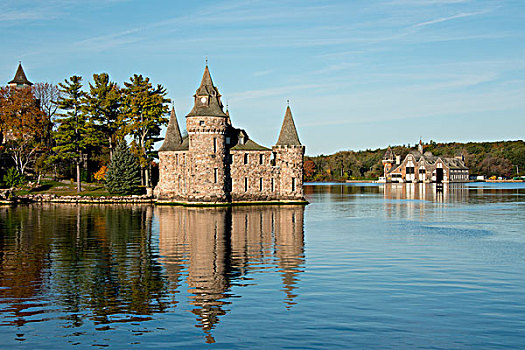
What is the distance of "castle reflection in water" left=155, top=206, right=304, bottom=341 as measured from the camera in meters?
17.4

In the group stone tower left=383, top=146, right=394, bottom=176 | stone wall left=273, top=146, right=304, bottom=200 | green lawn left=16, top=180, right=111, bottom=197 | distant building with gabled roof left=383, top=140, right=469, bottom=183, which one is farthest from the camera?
stone tower left=383, top=146, right=394, bottom=176

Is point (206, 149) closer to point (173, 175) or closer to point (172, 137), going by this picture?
point (173, 175)

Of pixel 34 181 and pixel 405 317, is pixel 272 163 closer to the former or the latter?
pixel 34 181

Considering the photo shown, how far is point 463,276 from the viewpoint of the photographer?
20.5 metres

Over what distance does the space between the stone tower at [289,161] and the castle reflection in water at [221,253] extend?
61.5ft

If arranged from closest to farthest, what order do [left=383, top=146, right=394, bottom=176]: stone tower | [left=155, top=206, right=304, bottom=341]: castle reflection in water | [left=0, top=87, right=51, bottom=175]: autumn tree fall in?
[left=155, top=206, right=304, bottom=341]: castle reflection in water < [left=0, top=87, right=51, bottom=175]: autumn tree < [left=383, top=146, right=394, bottom=176]: stone tower

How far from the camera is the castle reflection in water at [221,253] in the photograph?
1742cm

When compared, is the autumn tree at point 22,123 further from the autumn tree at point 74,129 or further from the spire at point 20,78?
the spire at point 20,78

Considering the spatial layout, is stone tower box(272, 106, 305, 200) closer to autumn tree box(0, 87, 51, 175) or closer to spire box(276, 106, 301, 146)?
spire box(276, 106, 301, 146)

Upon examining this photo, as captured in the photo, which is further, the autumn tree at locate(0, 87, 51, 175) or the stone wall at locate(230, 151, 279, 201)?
the autumn tree at locate(0, 87, 51, 175)

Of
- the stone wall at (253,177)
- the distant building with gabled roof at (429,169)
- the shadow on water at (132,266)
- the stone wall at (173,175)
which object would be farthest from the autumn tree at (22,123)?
the distant building with gabled roof at (429,169)

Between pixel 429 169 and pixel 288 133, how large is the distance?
114 metres

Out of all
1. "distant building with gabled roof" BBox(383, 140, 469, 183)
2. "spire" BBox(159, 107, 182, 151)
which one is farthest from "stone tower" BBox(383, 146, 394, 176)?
"spire" BBox(159, 107, 182, 151)

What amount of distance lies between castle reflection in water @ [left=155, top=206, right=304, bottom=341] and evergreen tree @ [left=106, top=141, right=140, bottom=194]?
89.6 feet
